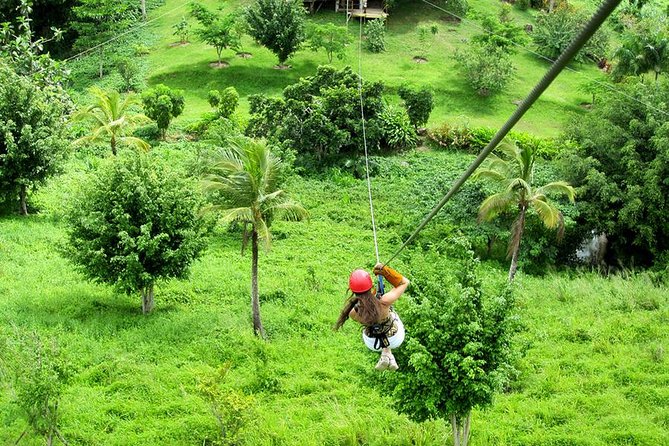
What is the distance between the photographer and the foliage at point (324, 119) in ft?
103

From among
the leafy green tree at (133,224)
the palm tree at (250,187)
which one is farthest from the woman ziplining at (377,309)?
the leafy green tree at (133,224)

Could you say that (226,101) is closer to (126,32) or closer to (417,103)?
(417,103)

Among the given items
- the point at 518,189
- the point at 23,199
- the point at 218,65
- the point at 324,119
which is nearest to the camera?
the point at 518,189

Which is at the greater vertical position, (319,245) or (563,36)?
(563,36)

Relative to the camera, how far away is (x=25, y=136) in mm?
24484

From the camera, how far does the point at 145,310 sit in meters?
20.5

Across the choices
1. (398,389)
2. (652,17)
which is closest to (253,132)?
(398,389)

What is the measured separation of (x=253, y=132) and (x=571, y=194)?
16.5 m

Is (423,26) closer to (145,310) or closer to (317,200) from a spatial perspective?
(317,200)

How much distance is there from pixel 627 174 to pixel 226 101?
1949 cm

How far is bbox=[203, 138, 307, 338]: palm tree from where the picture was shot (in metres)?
17.1

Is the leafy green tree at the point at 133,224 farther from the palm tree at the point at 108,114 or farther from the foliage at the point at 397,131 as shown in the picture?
the foliage at the point at 397,131

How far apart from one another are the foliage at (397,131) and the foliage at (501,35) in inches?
447

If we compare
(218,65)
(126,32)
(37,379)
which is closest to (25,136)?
(37,379)
